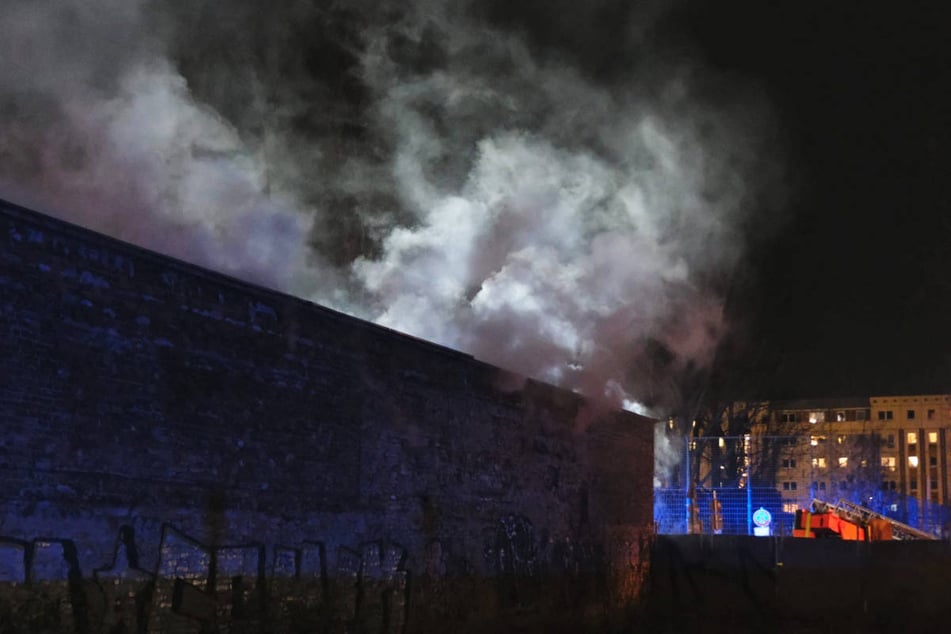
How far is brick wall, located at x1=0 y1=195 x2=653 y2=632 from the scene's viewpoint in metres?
10.8

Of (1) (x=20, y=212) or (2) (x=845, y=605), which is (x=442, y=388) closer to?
(1) (x=20, y=212)

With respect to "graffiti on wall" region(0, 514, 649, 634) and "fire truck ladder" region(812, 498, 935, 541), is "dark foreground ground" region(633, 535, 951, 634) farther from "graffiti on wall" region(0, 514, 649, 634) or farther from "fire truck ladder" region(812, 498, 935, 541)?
"graffiti on wall" region(0, 514, 649, 634)

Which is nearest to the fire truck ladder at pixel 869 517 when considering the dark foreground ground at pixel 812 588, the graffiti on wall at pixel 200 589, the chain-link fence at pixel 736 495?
the chain-link fence at pixel 736 495

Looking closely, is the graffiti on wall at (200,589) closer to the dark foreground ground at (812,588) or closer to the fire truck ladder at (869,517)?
the dark foreground ground at (812,588)

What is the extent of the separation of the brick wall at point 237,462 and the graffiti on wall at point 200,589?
0.02 meters

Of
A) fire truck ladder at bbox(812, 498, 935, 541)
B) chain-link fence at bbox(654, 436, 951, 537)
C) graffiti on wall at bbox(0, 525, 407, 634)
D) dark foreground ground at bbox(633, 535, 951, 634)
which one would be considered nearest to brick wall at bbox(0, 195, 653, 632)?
graffiti on wall at bbox(0, 525, 407, 634)

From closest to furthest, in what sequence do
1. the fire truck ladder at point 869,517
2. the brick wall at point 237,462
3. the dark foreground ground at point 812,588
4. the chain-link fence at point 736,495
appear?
the brick wall at point 237,462
the dark foreground ground at point 812,588
the chain-link fence at point 736,495
the fire truck ladder at point 869,517

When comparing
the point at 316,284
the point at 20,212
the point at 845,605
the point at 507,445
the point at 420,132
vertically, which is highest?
the point at 420,132

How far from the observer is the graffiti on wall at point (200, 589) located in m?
10.4

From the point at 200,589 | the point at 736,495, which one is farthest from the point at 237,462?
the point at 736,495

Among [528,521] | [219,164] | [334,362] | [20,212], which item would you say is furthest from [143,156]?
[528,521]

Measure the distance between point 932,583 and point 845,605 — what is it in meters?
2.18

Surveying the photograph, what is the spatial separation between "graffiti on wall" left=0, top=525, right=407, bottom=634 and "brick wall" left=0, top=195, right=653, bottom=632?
0.02 metres

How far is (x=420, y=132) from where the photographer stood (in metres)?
26.1
